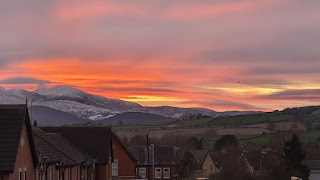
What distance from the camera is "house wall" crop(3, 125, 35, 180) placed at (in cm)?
2715

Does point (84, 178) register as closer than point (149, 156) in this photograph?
Yes

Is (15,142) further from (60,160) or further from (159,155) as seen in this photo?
(159,155)

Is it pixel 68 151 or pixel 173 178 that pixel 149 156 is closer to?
pixel 173 178

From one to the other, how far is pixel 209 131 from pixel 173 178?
75979 mm

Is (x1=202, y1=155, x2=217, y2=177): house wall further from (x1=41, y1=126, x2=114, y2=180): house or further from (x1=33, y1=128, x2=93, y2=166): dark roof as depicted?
(x1=33, y1=128, x2=93, y2=166): dark roof

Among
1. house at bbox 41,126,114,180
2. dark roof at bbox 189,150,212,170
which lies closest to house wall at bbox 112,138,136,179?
house at bbox 41,126,114,180

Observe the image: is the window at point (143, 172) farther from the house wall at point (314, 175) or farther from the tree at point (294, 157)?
the house wall at point (314, 175)

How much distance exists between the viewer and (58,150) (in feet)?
127

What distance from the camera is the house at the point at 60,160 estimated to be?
33.3m

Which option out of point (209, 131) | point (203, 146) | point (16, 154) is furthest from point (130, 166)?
point (209, 131)

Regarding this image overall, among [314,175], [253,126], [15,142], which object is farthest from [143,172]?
[253,126]

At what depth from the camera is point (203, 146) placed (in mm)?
129875

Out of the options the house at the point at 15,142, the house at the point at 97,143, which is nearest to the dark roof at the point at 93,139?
the house at the point at 97,143

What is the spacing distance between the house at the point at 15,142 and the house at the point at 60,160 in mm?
2656
